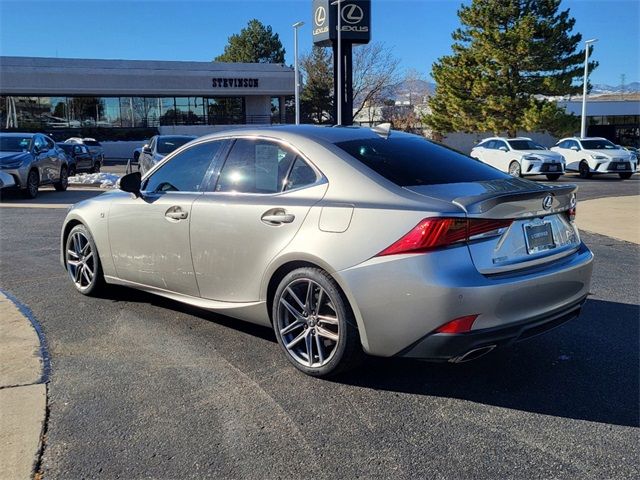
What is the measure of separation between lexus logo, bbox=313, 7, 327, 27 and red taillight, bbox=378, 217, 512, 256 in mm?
30058

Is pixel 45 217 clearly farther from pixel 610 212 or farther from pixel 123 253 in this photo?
pixel 610 212

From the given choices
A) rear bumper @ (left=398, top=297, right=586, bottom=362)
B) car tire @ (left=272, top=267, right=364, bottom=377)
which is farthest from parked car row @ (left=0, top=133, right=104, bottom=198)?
rear bumper @ (left=398, top=297, right=586, bottom=362)

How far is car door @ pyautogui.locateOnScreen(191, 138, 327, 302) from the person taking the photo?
4027 mm

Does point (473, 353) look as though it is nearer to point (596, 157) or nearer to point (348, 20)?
point (596, 157)

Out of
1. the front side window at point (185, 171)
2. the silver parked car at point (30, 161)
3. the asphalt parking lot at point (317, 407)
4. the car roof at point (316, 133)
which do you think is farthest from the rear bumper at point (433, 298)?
the silver parked car at point (30, 161)

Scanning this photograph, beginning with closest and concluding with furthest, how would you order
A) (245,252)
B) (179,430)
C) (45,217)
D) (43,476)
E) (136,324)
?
1. (43,476)
2. (179,430)
3. (245,252)
4. (136,324)
5. (45,217)

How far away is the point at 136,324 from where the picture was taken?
16.7 feet

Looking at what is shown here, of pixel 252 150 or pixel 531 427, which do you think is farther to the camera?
pixel 252 150

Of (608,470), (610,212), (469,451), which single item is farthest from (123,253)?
(610,212)

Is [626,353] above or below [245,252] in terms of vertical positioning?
below

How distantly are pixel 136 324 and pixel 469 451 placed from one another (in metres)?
3.07

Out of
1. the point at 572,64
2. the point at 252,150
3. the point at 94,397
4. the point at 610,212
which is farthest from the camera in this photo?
the point at 572,64

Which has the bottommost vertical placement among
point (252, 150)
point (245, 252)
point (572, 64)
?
point (245, 252)

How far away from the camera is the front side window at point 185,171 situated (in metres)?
4.86
